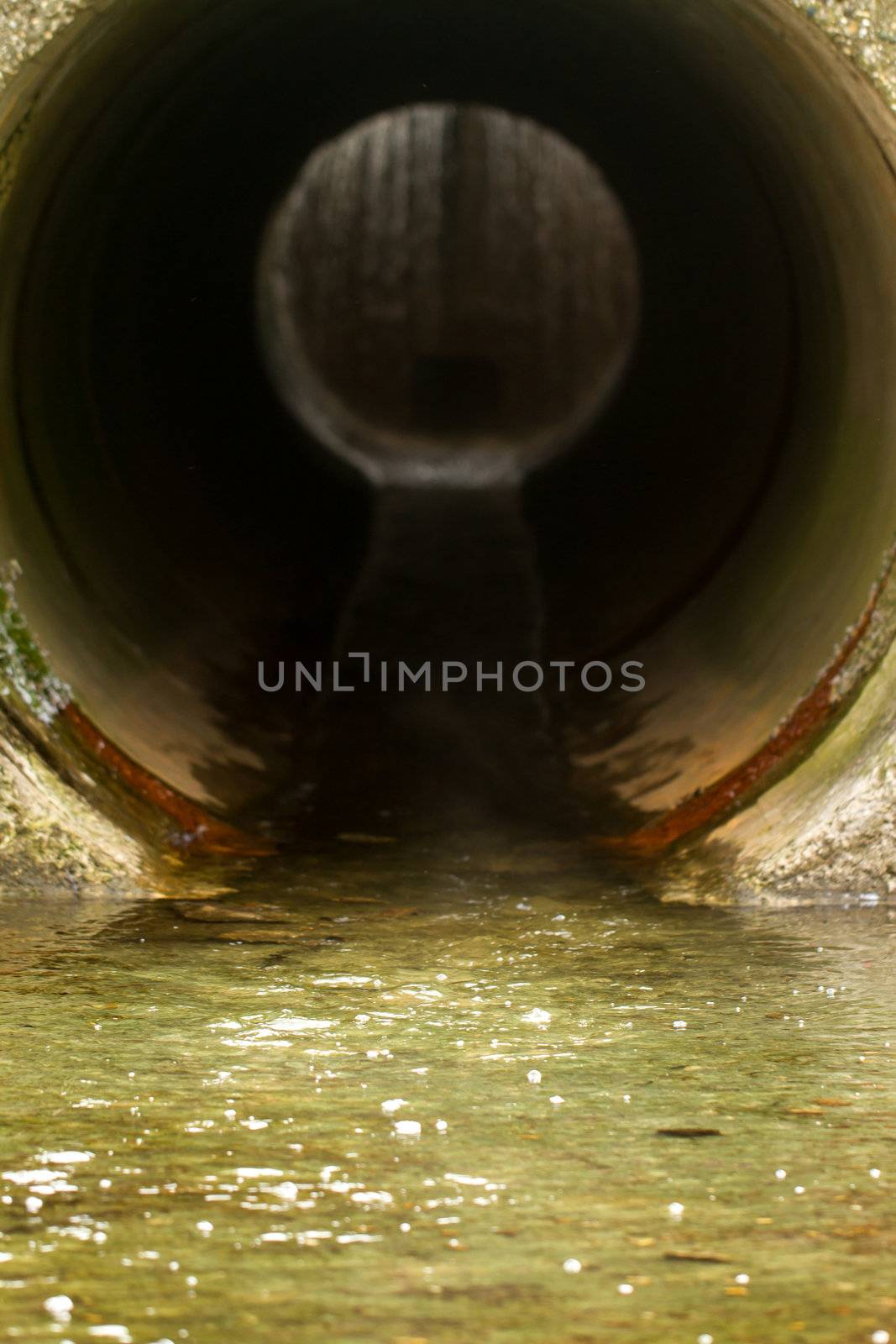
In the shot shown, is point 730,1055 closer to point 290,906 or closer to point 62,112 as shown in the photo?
point 290,906

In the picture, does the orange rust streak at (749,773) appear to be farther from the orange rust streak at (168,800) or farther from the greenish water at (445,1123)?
the orange rust streak at (168,800)

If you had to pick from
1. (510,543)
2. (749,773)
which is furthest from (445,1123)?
(510,543)

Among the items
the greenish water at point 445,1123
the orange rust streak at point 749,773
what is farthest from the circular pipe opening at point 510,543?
the greenish water at point 445,1123

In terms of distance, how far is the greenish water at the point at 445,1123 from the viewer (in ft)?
6.34

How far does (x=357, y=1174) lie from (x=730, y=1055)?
2.70ft

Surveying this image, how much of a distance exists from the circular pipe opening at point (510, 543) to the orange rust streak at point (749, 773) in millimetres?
13

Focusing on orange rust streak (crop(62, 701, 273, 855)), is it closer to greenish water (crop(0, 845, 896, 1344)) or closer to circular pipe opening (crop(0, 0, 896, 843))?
circular pipe opening (crop(0, 0, 896, 843))

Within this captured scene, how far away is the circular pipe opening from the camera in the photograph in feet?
14.4

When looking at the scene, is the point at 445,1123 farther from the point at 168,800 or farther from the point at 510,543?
the point at 510,543

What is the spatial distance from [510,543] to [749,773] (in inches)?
217

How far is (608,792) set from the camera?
5215mm

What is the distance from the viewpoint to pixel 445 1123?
8.23 feet

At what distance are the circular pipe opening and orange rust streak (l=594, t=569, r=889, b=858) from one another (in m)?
0.01

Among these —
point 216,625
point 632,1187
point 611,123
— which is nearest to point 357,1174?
point 632,1187
